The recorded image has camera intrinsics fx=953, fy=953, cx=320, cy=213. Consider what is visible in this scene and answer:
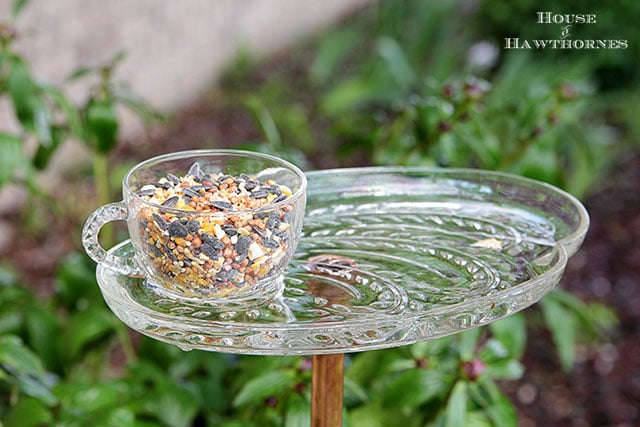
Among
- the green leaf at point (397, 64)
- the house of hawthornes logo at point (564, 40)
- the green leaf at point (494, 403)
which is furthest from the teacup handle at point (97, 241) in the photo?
the house of hawthornes logo at point (564, 40)

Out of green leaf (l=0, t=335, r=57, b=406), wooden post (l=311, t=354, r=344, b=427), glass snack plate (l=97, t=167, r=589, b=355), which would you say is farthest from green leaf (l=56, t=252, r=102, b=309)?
wooden post (l=311, t=354, r=344, b=427)

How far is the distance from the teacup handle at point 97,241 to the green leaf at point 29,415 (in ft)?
1.51

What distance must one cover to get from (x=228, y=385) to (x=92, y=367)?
45cm

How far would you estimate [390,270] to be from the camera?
1020 mm

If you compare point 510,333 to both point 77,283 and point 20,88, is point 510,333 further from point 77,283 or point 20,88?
point 20,88

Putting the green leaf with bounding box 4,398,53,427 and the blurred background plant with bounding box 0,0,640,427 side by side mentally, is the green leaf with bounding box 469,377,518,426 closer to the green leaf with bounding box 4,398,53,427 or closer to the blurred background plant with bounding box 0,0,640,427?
the blurred background plant with bounding box 0,0,640,427

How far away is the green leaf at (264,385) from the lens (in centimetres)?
123

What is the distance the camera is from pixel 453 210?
→ 1.20 metres

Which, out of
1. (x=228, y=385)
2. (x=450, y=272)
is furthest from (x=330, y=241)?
(x=228, y=385)

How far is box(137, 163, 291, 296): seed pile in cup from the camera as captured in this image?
89 centimetres

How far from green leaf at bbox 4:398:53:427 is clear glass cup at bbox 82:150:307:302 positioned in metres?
0.45

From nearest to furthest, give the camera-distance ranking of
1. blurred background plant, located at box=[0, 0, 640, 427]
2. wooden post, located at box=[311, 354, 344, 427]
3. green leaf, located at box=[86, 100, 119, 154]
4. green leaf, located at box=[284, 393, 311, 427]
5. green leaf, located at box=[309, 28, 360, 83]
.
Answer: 1. wooden post, located at box=[311, 354, 344, 427]
2. green leaf, located at box=[284, 393, 311, 427]
3. blurred background plant, located at box=[0, 0, 640, 427]
4. green leaf, located at box=[86, 100, 119, 154]
5. green leaf, located at box=[309, 28, 360, 83]

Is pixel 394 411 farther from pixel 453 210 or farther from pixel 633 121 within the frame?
pixel 633 121

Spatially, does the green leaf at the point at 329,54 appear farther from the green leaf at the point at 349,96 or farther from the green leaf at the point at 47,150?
the green leaf at the point at 47,150
